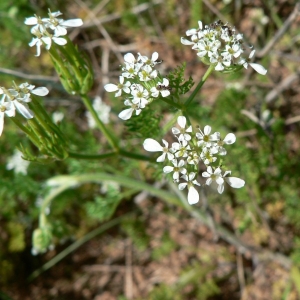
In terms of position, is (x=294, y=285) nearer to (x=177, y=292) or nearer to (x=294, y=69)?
(x=177, y=292)

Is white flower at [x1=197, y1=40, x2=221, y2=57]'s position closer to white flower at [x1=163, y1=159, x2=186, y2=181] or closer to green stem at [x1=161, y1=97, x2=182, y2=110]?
green stem at [x1=161, y1=97, x2=182, y2=110]

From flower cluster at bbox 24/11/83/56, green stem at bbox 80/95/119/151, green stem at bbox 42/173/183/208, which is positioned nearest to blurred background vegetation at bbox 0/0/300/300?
green stem at bbox 42/173/183/208

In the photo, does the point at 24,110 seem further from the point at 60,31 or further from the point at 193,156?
the point at 193,156

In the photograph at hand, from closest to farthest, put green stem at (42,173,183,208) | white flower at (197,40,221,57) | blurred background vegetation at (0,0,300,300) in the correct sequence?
white flower at (197,40,221,57) → green stem at (42,173,183,208) → blurred background vegetation at (0,0,300,300)

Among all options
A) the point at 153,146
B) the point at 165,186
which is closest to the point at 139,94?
the point at 153,146

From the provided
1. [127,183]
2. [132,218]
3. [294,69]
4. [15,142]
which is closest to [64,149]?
[127,183]
